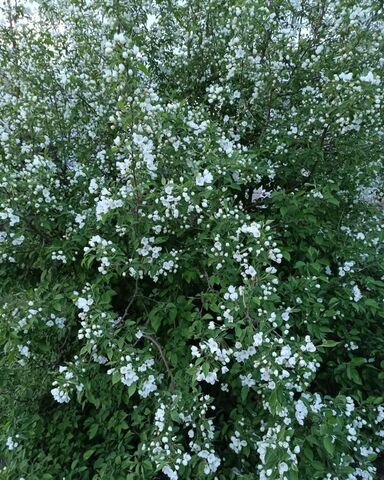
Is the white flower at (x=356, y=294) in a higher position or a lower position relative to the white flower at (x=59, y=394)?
higher

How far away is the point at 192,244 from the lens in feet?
8.82

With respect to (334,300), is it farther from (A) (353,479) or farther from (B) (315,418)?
(A) (353,479)

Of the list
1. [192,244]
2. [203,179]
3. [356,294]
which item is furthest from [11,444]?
[356,294]

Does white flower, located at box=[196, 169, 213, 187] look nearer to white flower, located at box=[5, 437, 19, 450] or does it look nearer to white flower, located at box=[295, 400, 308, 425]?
white flower, located at box=[295, 400, 308, 425]

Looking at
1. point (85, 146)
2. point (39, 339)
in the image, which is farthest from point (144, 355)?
point (85, 146)

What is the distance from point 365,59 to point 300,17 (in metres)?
0.66

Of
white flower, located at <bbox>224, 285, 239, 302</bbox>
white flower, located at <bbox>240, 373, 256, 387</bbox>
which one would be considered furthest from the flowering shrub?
white flower, located at <bbox>240, 373, 256, 387</bbox>

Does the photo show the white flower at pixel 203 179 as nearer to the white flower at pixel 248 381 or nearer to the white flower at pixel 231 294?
the white flower at pixel 231 294

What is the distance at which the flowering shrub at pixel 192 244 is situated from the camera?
7.46 feet

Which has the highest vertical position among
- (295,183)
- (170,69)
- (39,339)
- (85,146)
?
(170,69)

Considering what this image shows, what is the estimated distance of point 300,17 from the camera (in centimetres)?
333

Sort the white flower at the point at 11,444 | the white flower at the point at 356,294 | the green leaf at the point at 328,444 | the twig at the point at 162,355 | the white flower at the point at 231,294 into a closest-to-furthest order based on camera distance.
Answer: the green leaf at the point at 328,444 → the white flower at the point at 231,294 → the twig at the point at 162,355 → the white flower at the point at 11,444 → the white flower at the point at 356,294

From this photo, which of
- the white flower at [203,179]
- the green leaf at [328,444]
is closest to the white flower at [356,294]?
the green leaf at [328,444]

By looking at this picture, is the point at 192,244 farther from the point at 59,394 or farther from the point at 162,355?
the point at 59,394
